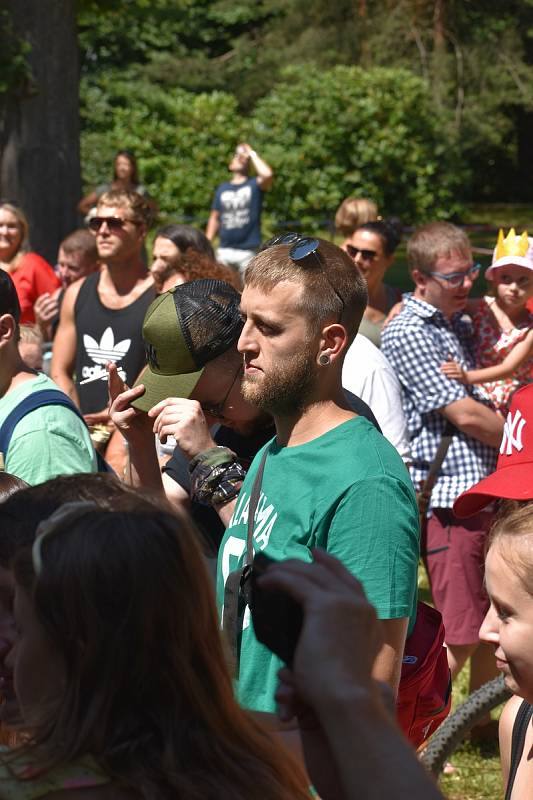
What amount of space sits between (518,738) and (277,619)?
1.14 meters

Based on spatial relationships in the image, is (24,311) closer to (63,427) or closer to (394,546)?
(63,427)

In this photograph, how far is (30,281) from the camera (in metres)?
8.01

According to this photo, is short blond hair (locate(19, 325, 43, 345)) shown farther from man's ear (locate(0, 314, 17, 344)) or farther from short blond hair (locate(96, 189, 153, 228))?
man's ear (locate(0, 314, 17, 344))

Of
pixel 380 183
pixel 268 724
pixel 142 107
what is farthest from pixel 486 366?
pixel 142 107

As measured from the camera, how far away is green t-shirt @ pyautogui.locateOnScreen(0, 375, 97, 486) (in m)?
3.09

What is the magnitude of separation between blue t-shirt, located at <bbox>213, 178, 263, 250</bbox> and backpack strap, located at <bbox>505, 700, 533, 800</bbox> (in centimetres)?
1204

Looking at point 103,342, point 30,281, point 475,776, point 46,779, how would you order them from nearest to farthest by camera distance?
1. point 46,779
2. point 475,776
3. point 103,342
4. point 30,281

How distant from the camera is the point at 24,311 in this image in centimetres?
785

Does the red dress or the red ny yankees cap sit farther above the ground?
the red ny yankees cap

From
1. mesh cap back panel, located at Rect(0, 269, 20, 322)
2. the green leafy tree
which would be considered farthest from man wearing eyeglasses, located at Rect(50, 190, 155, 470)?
the green leafy tree

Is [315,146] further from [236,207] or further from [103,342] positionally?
[103,342]

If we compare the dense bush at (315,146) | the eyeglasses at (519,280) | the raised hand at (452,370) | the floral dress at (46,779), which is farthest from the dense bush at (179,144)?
the floral dress at (46,779)

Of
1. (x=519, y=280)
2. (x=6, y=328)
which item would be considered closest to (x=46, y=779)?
(x=6, y=328)

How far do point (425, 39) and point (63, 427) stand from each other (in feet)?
107
